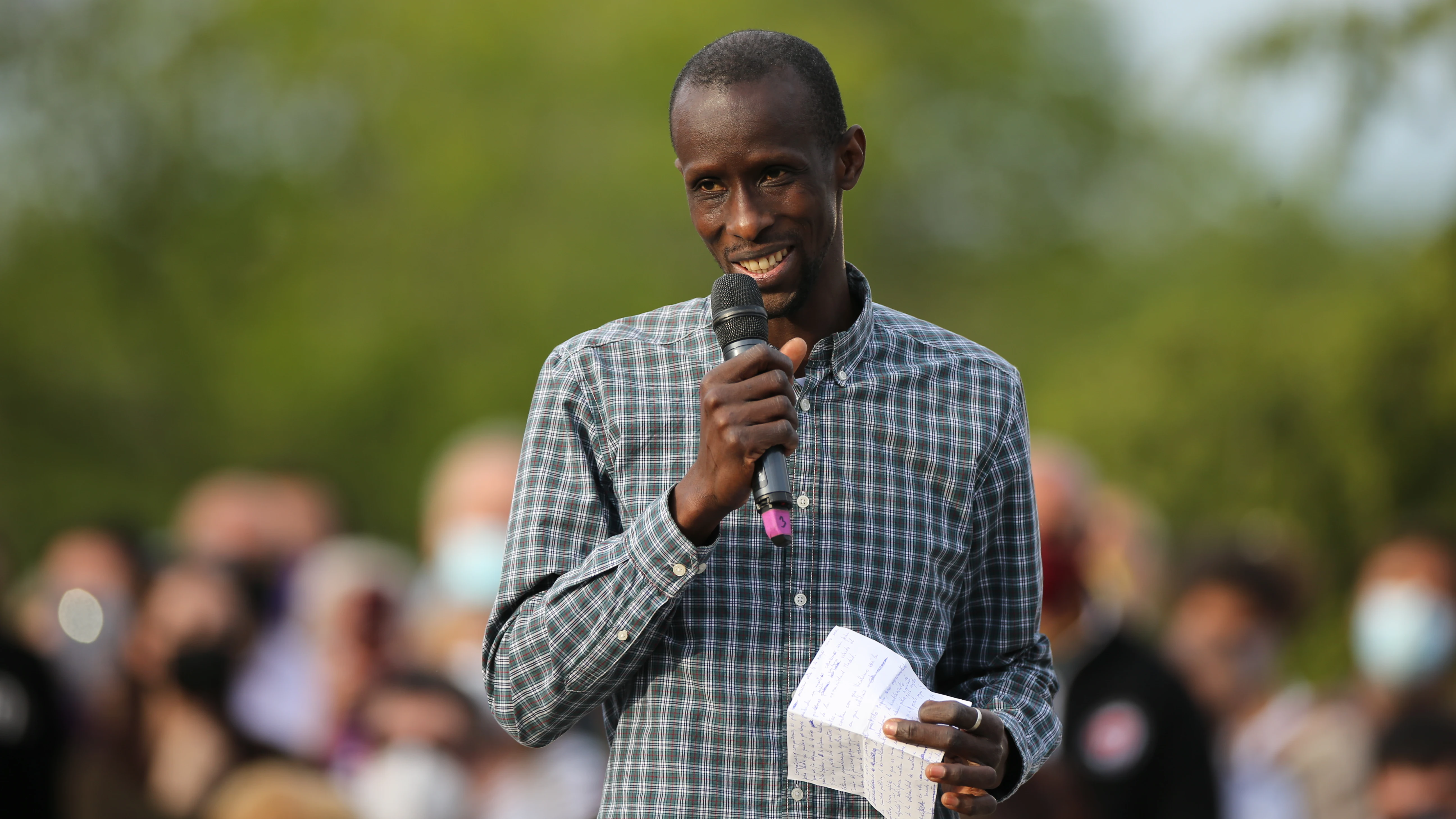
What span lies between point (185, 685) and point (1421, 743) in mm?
4901

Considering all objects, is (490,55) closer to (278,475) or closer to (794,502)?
(278,475)

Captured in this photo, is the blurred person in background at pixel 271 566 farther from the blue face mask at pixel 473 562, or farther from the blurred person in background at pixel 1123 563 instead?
the blurred person in background at pixel 1123 563

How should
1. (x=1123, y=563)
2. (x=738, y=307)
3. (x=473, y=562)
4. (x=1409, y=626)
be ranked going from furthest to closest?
(x=1123, y=563) → (x=1409, y=626) → (x=473, y=562) → (x=738, y=307)

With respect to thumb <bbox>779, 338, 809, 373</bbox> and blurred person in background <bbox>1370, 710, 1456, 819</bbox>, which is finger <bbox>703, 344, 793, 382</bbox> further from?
blurred person in background <bbox>1370, 710, 1456, 819</bbox>

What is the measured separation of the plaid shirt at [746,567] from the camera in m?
2.39

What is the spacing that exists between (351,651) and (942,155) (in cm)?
995

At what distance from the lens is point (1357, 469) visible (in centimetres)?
1073

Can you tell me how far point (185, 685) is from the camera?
630cm

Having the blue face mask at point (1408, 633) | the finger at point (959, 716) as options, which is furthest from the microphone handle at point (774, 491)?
the blue face mask at point (1408, 633)

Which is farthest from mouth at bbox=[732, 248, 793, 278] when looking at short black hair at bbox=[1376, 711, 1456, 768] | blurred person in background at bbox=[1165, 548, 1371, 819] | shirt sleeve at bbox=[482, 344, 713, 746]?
blurred person in background at bbox=[1165, 548, 1371, 819]

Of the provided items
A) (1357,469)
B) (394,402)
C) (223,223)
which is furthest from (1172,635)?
(223,223)

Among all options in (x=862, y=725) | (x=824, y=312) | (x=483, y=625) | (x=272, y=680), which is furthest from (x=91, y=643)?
(x=862, y=725)

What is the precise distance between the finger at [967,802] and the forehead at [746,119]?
1003 mm

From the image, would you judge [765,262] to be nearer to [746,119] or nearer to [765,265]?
[765,265]
